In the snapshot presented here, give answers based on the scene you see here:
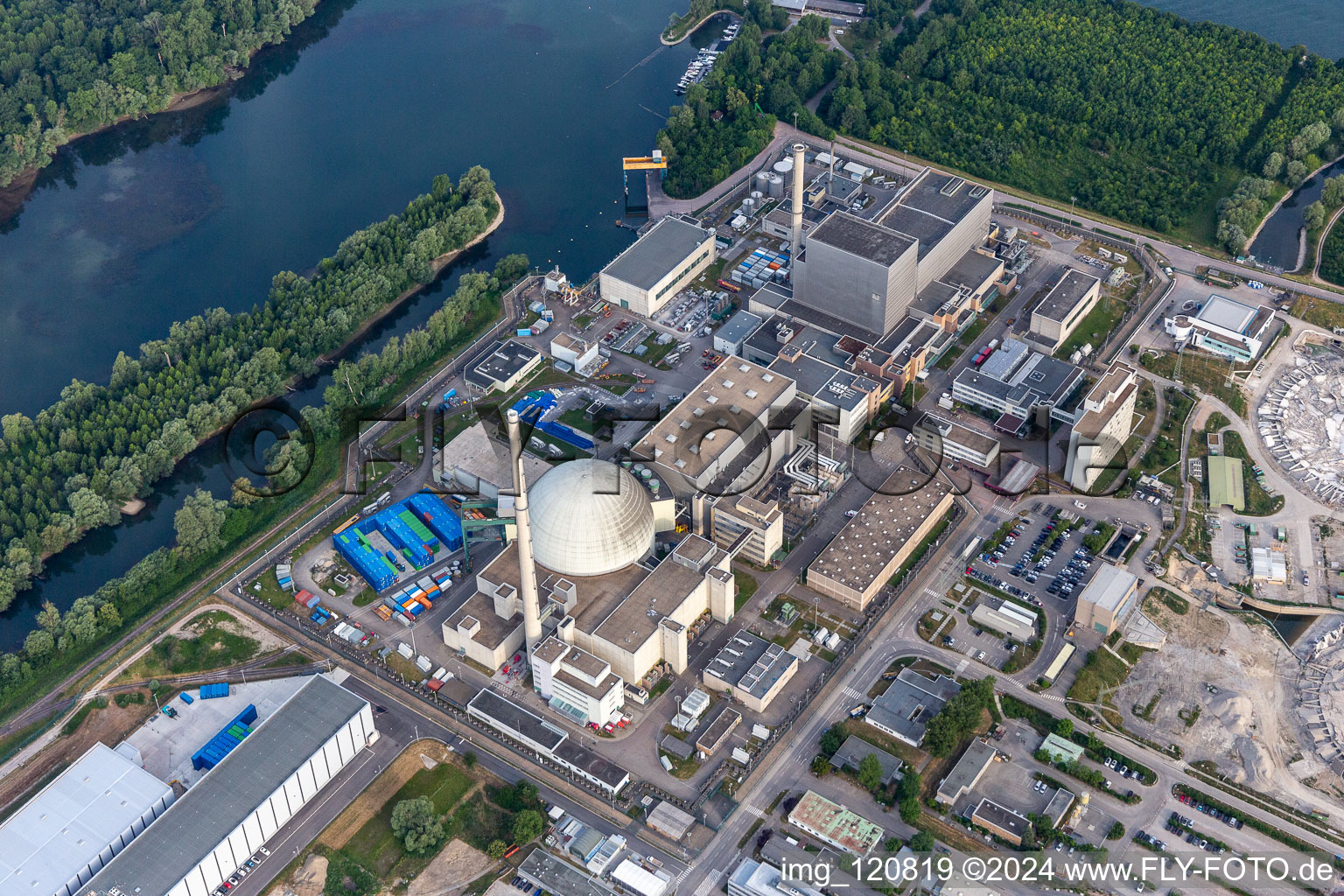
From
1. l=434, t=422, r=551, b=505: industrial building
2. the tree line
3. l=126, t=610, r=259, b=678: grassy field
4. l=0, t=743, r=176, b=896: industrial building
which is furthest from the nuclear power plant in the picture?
l=0, t=743, r=176, b=896: industrial building

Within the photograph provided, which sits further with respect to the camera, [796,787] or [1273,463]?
[1273,463]

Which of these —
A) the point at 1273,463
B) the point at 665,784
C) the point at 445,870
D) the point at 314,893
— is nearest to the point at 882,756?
the point at 665,784

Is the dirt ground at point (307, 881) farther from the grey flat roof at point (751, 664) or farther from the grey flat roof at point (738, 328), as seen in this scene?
the grey flat roof at point (738, 328)

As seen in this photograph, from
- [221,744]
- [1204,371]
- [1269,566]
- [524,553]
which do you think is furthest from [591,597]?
[1204,371]

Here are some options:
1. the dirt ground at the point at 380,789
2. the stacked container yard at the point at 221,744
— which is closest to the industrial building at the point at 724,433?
the dirt ground at the point at 380,789

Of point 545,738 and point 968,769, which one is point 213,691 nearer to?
point 545,738

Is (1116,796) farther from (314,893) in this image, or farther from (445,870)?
(314,893)
